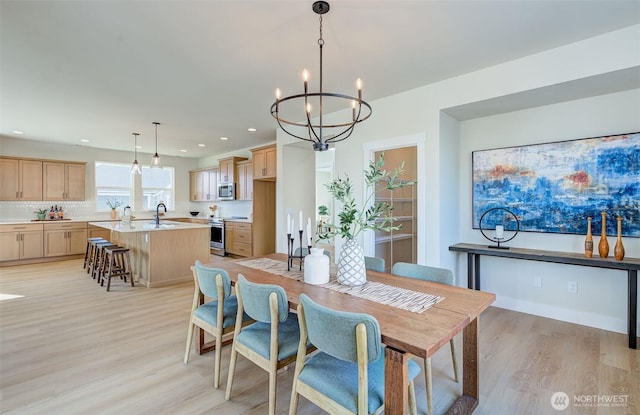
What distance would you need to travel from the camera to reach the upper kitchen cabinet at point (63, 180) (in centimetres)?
670

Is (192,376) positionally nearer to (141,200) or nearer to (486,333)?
(486,333)

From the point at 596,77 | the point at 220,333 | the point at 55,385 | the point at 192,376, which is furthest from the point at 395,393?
the point at 596,77

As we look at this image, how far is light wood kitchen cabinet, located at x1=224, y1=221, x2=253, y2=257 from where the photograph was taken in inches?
257

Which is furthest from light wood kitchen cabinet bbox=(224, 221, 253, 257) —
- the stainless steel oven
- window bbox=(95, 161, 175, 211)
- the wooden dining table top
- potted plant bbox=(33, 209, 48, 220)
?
the wooden dining table top

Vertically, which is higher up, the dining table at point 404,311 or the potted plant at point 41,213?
the potted plant at point 41,213

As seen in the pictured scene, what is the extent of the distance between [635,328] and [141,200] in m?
9.30

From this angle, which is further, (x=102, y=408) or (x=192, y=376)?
(x=192, y=376)

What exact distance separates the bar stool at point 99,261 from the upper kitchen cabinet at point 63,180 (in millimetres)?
2623

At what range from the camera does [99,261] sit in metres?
5.17

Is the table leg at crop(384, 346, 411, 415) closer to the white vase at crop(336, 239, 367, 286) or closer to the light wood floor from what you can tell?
the white vase at crop(336, 239, 367, 286)

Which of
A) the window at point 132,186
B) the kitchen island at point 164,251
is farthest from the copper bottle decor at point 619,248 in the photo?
the window at point 132,186

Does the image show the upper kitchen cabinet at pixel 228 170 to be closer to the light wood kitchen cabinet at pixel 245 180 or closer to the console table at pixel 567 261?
the light wood kitchen cabinet at pixel 245 180

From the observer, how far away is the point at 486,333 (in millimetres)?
3000

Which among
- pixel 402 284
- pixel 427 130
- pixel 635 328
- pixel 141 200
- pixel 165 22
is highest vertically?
pixel 165 22
